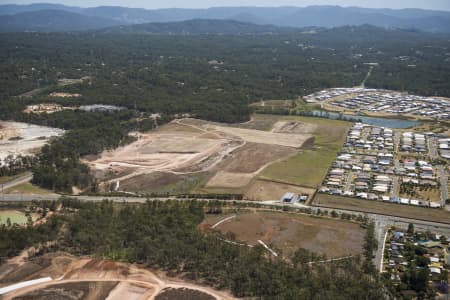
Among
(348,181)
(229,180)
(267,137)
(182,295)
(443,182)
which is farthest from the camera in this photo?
(267,137)

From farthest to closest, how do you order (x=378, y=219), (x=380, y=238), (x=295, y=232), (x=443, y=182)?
(x=443, y=182)
(x=378, y=219)
(x=295, y=232)
(x=380, y=238)

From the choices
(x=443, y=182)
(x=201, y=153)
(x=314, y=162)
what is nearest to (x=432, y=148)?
(x=443, y=182)

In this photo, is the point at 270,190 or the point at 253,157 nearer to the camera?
the point at 270,190

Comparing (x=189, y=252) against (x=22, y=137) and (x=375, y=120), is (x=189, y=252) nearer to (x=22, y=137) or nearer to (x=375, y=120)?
(x=22, y=137)

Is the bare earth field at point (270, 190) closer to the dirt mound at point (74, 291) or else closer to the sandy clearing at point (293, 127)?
the dirt mound at point (74, 291)

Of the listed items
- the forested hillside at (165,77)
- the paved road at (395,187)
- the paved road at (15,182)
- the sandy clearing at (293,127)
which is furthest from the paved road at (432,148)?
the paved road at (15,182)

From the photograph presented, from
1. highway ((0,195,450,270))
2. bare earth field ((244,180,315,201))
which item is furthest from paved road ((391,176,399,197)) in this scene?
bare earth field ((244,180,315,201))
